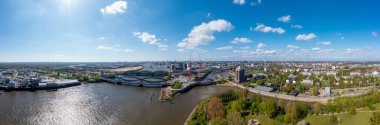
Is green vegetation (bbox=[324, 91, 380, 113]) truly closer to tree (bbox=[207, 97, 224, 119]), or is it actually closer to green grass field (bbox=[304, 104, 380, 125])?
green grass field (bbox=[304, 104, 380, 125])

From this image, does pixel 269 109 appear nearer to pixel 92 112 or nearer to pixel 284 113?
pixel 284 113

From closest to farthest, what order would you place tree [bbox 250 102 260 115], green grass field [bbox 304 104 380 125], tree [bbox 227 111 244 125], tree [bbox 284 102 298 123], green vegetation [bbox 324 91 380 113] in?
1. tree [bbox 227 111 244 125]
2. green grass field [bbox 304 104 380 125]
3. tree [bbox 284 102 298 123]
4. tree [bbox 250 102 260 115]
5. green vegetation [bbox 324 91 380 113]

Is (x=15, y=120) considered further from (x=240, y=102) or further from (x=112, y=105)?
(x=240, y=102)

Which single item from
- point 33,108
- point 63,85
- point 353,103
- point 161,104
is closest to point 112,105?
point 161,104

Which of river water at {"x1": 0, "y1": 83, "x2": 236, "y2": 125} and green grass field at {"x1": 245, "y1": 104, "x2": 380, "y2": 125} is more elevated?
green grass field at {"x1": 245, "y1": 104, "x2": 380, "y2": 125}

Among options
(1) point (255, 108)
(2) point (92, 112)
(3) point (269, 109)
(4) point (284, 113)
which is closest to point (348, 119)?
(4) point (284, 113)

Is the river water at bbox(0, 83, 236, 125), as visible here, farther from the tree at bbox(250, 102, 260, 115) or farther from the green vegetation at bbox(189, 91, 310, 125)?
the tree at bbox(250, 102, 260, 115)

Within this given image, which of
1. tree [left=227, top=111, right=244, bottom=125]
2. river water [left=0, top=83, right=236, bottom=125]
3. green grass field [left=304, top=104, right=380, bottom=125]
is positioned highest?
tree [left=227, top=111, right=244, bottom=125]

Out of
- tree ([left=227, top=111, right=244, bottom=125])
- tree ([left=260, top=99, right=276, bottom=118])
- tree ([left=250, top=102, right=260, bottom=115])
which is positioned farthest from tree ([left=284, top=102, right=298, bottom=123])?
tree ([left=227, top=111, right=244, bottom=125])

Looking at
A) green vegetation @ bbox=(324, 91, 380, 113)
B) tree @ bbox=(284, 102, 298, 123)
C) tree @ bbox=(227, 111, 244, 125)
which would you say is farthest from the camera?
green vegetation @ bbox=(324, 91, 380, 113)

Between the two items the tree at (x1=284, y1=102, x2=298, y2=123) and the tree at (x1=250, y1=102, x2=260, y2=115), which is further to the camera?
the tree at (x1=250, y1=102, x2=260, y2=115)

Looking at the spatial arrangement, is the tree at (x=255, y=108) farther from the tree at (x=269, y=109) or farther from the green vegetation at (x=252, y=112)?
the tree at (x=269, y=109)

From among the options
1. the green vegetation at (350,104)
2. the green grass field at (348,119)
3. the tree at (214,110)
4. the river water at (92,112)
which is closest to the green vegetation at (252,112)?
the tree at (214,110)
